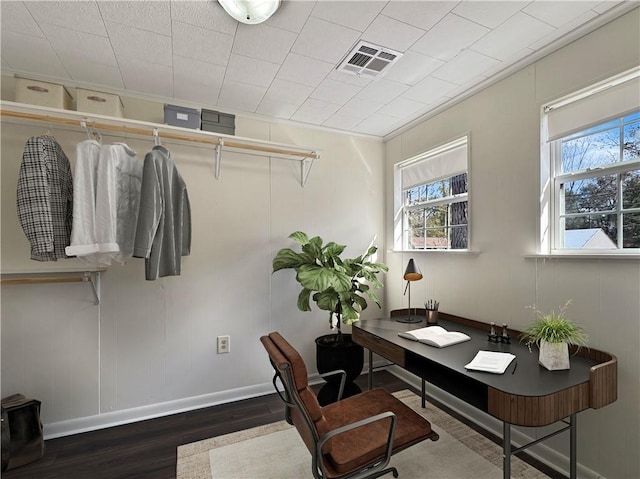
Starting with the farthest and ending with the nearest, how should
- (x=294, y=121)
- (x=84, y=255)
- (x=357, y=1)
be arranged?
(x=294, y=121)
(x=84, y=255)
(x=357, y=1)

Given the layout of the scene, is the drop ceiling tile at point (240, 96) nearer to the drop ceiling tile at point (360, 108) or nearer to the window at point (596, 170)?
the drop ceiling tile at point (360, 108)

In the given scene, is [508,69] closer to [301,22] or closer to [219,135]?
[301,22]

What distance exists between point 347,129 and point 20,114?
98.8 inches

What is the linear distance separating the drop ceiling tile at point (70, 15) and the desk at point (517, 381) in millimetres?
2459

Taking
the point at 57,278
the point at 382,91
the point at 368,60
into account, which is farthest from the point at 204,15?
the point at 57,278

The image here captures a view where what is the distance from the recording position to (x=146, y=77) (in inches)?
87.4

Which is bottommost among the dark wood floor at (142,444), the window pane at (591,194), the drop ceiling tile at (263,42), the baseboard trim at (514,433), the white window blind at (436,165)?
the dark wood floor at (142,444)

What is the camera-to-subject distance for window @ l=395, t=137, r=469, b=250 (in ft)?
8.60

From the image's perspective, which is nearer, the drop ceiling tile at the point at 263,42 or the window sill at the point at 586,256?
the window sill at the point at 586,256

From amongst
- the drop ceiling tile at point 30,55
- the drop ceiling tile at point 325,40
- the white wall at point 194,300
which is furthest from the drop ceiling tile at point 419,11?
the drop ceiling tile at point 30,55

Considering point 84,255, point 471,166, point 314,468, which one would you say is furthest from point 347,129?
point 314,468

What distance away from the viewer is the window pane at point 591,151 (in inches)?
67.6

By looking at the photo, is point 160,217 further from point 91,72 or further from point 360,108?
point 360,108

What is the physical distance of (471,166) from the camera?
2.44 m
